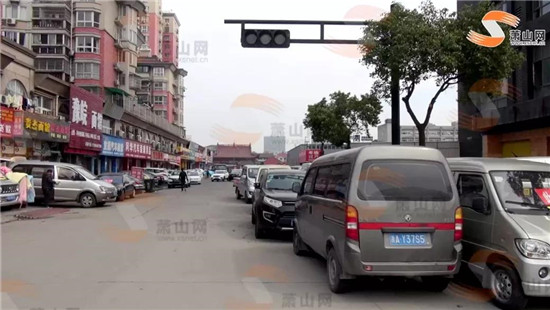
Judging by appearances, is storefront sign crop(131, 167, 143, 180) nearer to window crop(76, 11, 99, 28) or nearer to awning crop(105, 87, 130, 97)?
awning crop(105, 87, 130, 97)

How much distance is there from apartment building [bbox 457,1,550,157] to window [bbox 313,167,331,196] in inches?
530

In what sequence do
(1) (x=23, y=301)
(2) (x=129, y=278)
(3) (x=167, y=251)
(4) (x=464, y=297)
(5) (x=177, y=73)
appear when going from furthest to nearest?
1. (5) (x=177, y=73)
2. (3) (x=167, y=251)
3. (2) (x=129, y=278)
4. (4) (x=464, y=297)
5. (1) (x=23, y=301)

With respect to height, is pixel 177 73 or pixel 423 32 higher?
pixel 177 73

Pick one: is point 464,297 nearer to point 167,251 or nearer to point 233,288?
point 233,288

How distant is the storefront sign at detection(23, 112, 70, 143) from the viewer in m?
24.6

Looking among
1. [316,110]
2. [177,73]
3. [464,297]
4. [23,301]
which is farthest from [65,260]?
[177,73]

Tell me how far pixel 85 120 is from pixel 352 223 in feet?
103

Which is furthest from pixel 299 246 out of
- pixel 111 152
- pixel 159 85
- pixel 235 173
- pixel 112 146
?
pixel 159 85

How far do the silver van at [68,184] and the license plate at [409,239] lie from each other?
1636 centimetres

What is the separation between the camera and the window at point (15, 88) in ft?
85.6

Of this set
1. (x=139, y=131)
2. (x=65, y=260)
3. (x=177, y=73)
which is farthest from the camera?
(x=177, y=73)

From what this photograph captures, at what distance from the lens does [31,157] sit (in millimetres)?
27609

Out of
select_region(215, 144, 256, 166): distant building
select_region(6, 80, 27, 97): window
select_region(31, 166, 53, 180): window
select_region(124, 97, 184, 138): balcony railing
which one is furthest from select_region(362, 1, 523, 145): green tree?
select_region(215, 144, 256, 166): distant building

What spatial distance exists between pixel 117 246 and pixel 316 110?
32.3m
